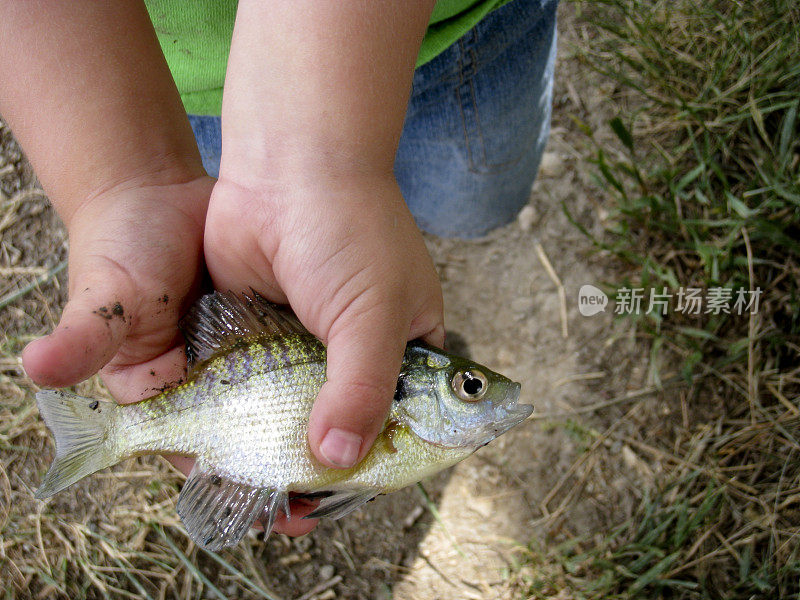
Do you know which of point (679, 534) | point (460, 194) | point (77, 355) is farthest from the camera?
point (460, 194)

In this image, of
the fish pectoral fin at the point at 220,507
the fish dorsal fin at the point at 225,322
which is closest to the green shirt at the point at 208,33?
the fish dorsal fin at the point at 225,322

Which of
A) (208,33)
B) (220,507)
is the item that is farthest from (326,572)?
(208,33)

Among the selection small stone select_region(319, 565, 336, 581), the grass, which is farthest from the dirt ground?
the grass

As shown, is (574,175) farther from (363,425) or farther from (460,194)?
(363,425)

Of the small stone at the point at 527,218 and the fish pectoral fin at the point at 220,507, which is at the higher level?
the fish pectoral fin at the point at 220,507

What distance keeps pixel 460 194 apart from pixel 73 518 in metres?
2.19

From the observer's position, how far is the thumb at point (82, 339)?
1462 mm

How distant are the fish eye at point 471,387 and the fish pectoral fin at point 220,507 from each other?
0.55m

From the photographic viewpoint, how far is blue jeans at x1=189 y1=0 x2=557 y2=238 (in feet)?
7.98

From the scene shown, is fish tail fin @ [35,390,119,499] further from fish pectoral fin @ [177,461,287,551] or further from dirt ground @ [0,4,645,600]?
dirt ground @ [0,4,645,600]

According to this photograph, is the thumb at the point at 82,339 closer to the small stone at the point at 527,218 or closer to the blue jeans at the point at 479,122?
the blue jeans at the point at 479,122

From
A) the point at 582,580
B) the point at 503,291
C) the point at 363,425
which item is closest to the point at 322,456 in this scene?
the point at 363,425

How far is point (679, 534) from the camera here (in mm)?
2594

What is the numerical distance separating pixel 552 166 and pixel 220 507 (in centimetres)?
262
